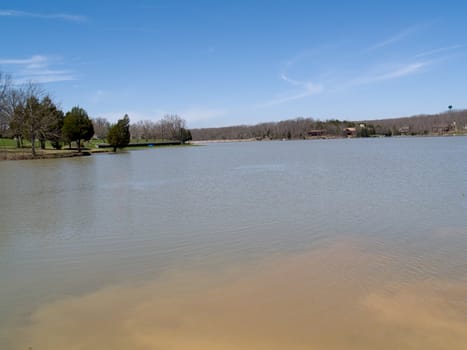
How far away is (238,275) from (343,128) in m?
155

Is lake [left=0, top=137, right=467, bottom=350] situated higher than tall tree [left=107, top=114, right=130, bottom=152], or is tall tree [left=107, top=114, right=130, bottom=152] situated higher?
tall tree [left=107, top=114, right=130, bottom=152]

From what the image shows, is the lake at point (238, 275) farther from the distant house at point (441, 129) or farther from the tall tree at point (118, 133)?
the distant house at point (441, 129)

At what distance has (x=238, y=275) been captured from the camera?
19.0 feet

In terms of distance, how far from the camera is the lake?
4.08 m

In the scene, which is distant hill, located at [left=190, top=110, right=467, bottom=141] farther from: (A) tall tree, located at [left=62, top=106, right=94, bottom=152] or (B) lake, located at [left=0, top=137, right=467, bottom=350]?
(B) lake, located at [left=0, top=137, right=467, bottom=350]

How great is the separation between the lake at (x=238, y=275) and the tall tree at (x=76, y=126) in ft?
136

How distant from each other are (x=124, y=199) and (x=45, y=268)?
7236mm

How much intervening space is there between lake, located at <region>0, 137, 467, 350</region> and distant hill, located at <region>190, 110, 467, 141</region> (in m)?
144

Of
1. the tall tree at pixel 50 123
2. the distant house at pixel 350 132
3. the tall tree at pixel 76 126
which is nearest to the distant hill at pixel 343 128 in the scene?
the distant house at pixel 350 132

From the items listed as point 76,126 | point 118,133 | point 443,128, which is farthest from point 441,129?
point 76,126

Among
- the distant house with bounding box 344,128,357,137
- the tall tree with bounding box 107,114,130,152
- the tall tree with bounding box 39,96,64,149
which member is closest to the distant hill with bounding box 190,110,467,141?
the distant house with bounding box 344,128,357,137

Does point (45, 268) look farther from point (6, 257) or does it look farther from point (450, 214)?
point (450, 214)

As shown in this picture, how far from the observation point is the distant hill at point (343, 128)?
14275 cm

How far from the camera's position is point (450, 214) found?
9609 millimetres
